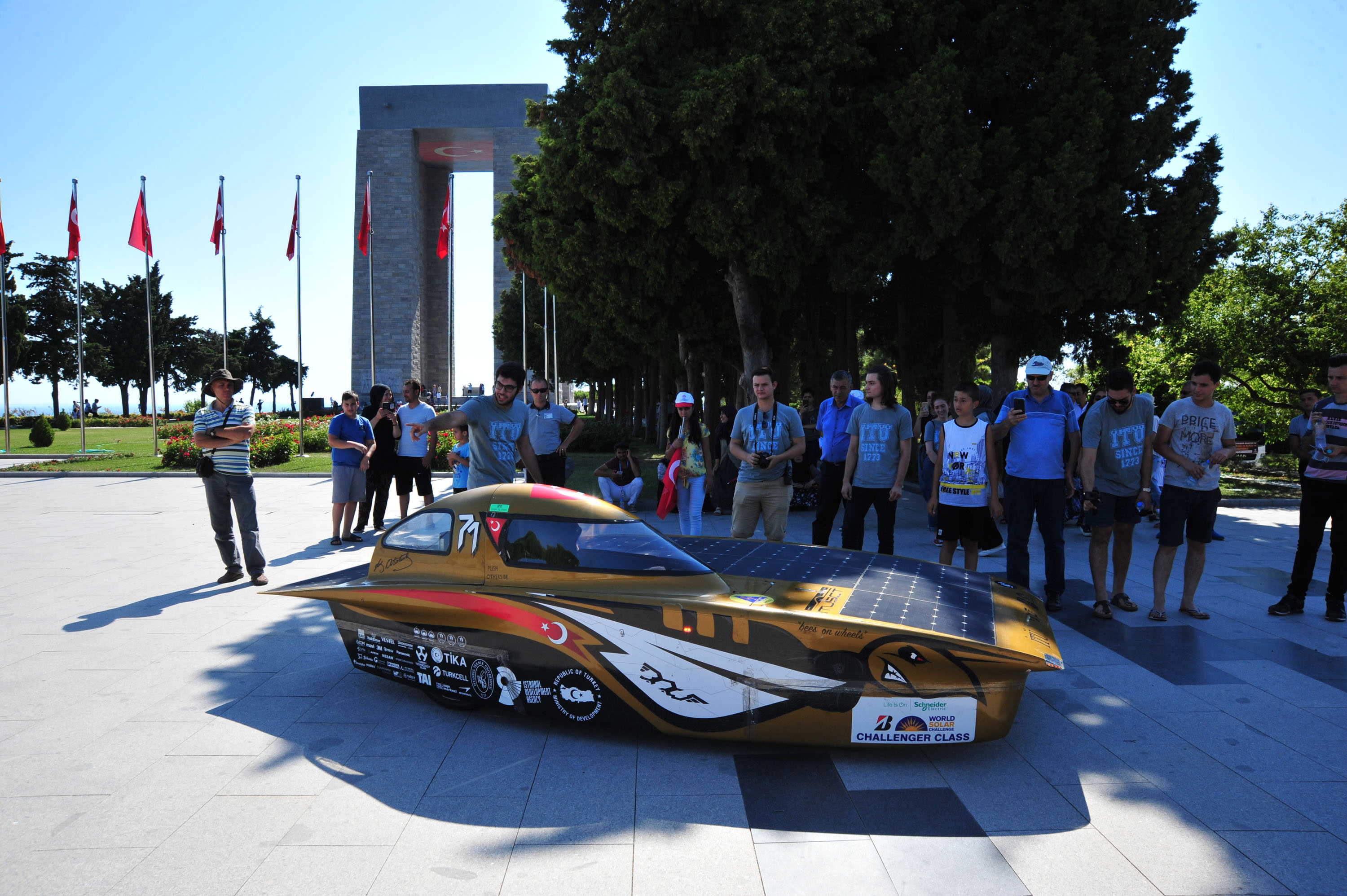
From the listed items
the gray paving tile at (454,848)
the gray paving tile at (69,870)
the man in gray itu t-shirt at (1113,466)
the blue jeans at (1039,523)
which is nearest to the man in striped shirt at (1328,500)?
the man in gray itu t-shirt at (1113,466)

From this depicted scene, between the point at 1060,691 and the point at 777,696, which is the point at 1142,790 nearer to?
the point at 1060,691

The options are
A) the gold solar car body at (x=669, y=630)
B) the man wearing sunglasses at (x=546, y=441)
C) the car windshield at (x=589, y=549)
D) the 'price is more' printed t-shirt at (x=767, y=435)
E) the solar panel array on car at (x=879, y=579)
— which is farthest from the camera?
the man wearing sunglasses at (x=546, y=441)

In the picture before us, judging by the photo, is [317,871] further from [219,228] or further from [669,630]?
[219,228]

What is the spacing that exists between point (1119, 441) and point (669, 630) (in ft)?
13.6

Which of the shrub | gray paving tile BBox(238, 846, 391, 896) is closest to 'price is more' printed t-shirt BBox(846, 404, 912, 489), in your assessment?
gray paving tile BBox(238, 846, 391, 896)

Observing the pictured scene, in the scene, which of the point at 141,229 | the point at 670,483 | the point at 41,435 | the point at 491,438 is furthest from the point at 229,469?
the point at 41,435

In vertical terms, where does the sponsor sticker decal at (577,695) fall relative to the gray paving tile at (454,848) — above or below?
above

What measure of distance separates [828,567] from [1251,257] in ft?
68.8

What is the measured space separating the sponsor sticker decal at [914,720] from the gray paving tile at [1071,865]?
0.51 m

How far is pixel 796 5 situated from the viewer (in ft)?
44.8

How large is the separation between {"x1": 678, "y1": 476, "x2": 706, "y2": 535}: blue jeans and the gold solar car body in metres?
3.23

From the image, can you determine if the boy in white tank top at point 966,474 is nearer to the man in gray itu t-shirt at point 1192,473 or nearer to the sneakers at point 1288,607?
the man in gray itu t-shirt at point 1192,473

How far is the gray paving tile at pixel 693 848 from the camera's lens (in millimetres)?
2656

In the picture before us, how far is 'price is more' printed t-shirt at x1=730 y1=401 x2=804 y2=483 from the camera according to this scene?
→ 20.9 ft
